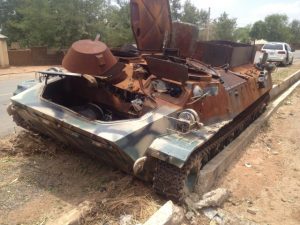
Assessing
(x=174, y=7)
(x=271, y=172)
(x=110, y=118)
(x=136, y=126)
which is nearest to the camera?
(x=136, y=126)

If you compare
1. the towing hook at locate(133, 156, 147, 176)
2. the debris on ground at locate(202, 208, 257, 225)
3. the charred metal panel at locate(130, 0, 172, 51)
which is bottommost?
A: the debris on ground at locate(202, 208, 257, 225)

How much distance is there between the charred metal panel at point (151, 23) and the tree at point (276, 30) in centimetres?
7191

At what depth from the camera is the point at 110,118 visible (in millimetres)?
5652

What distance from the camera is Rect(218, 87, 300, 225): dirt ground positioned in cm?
526

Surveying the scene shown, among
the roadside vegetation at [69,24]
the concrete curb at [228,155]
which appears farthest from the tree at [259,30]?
the concrete curb at [228,155]

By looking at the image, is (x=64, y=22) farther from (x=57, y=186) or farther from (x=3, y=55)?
(x=57, y=186)

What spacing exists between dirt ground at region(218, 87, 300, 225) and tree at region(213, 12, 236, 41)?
108 ft

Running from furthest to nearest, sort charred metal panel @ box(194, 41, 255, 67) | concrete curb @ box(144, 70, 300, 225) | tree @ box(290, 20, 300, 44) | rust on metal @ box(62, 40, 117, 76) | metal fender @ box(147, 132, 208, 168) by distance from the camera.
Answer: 1. tree @ box(290, 20, 300, 44)
2. charred metal panel @ box(194, 41, 255, 67)
3. rust on metal @ box(62, 40, 117, 76)
4. metal fender @ box(147, 132, 208, 168)
5. concrete curb @ box(144, 70, 300, 225)

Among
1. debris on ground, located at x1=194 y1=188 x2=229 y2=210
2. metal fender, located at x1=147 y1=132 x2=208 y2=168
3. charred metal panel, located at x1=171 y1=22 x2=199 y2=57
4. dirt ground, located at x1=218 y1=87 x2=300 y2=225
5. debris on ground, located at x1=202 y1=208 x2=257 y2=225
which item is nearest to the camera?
metal fender, located at x1=147 y1=132 x2=208 y2=168

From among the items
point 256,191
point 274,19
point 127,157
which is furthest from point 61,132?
point 274,19

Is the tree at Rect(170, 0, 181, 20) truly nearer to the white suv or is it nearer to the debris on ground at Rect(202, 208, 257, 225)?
the white suv

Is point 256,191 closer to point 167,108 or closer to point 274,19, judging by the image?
point 167,108

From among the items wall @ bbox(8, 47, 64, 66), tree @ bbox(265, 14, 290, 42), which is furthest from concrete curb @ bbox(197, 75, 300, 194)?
tree @ bbox(265, 14, 290, 42)

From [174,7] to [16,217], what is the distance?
114 ft
